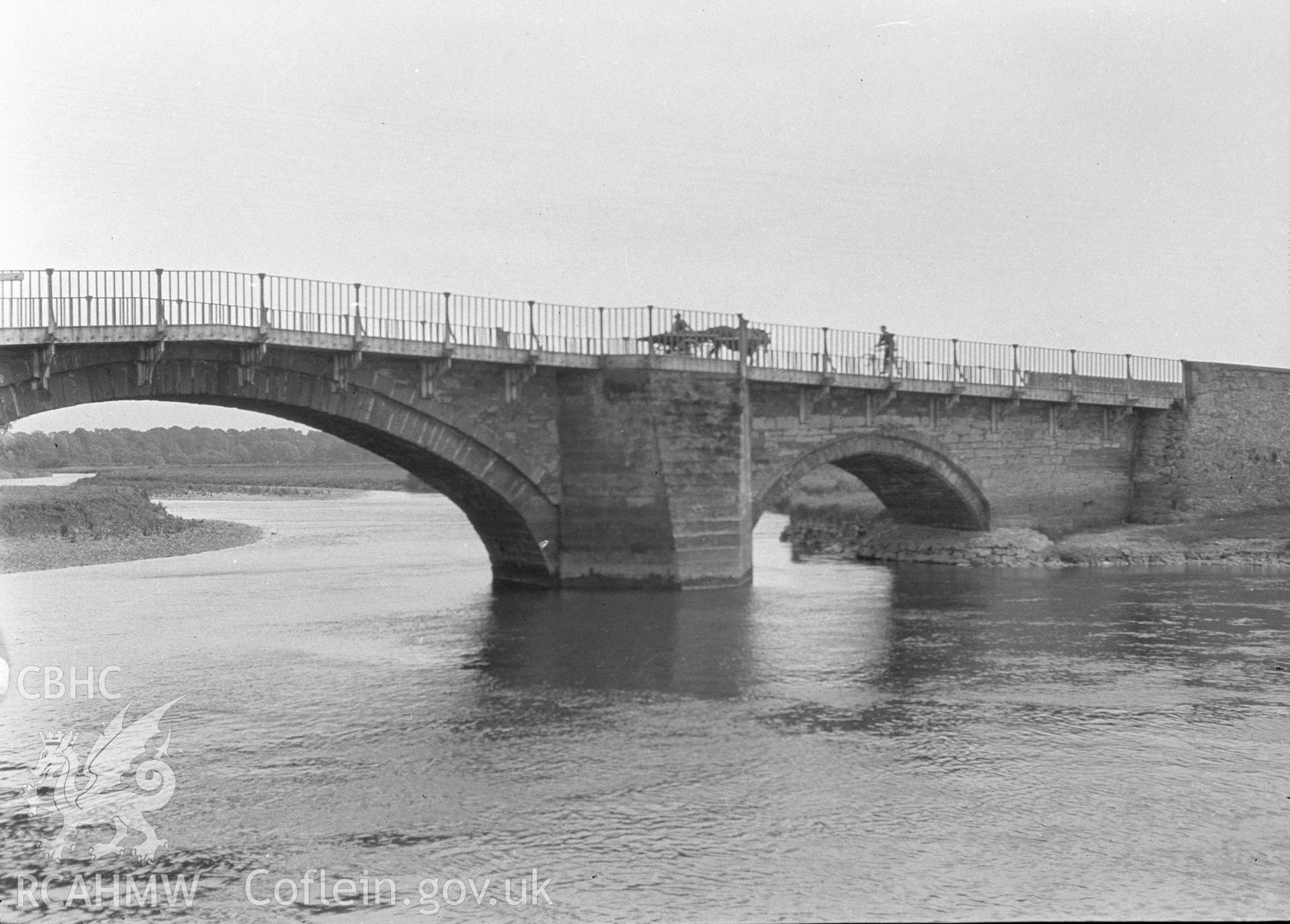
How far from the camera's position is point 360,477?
406ft

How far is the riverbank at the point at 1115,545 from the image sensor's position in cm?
3944

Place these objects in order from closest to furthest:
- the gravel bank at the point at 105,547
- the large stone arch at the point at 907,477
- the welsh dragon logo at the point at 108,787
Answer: the welsh dragon logo at the point at 108,787 → the large stone arch at the point at 907,477 → the gravel bank at the point at 105,547

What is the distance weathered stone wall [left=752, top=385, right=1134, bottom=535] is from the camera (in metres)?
33.6

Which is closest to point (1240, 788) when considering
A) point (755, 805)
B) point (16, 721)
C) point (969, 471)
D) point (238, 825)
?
point (755, 805)

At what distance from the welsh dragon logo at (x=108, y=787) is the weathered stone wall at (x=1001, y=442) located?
788 inches

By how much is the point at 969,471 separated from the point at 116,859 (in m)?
32.1

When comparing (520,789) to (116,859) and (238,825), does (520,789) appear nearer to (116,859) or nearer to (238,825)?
(238,825)

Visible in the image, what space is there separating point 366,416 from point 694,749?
1448cm

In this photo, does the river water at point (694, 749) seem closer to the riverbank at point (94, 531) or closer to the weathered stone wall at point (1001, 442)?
the weathered stone wall at point (1001, 442)

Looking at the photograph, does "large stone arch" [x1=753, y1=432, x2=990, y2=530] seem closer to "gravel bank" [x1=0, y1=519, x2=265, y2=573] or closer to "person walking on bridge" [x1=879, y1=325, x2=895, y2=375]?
"person walking on bridge" [x1=879, y1=325, x2=895, y2=375]

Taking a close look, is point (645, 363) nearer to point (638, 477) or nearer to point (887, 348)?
point (638, 477)

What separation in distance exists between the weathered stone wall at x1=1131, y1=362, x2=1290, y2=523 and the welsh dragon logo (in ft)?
120

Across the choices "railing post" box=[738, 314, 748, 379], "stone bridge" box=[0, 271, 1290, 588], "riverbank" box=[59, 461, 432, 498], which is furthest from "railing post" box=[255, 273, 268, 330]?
"riverbank" box=[59, 461, 432, 498]

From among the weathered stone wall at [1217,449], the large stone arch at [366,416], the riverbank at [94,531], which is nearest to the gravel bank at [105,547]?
the riverbank at [94,531]
